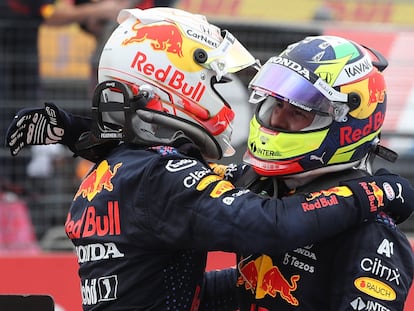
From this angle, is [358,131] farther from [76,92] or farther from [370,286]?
[76,92]

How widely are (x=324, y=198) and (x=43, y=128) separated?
3.24 ft

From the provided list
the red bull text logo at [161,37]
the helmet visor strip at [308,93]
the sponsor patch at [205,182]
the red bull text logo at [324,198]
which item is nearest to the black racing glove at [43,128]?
the red bull text logo at [161,37]

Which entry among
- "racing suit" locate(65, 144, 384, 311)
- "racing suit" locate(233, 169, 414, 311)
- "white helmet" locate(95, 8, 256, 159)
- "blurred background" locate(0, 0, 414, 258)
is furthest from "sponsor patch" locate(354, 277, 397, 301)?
"blurred background" locate(0, 0, 414, 258)

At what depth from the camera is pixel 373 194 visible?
8.13 ft

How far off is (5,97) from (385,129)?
236 cm

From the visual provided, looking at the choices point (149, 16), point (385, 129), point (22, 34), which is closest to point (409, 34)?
point (385, 129)

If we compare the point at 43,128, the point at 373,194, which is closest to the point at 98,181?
the point at 43,128

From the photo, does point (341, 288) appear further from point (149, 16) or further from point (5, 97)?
point (5, 97)

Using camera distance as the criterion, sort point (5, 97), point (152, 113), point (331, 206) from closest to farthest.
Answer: point (331, 206) < point (152, 113) < point (5, 97)

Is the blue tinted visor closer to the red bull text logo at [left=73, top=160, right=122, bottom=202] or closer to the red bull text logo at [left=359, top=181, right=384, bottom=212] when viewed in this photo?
the red bull text logo at [left=359, top=181, right=384, bottom=212]

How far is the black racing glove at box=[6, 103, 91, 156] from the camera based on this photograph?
3004mm

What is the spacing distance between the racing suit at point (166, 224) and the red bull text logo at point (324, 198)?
0.03 ft

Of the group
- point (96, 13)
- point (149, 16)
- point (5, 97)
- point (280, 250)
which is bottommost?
point (5, 97)

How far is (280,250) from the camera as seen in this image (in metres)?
2.47
